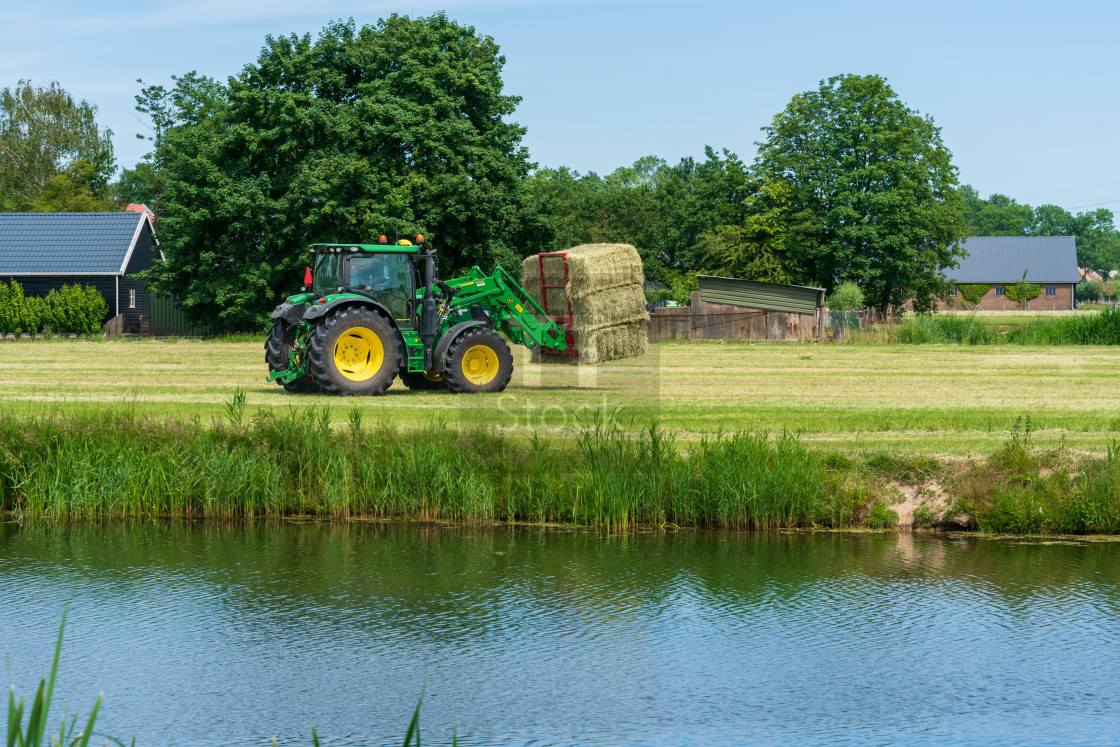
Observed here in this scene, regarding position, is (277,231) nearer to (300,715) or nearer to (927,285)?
(927,285)

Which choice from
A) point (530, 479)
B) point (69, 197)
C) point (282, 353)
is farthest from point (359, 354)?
point (69, 197)

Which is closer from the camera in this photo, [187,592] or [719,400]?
[187,592]

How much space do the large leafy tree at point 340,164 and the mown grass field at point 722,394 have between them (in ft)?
22.3

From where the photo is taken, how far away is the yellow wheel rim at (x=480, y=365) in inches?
749

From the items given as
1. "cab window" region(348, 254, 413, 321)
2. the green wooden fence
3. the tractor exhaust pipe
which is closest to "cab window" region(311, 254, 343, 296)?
"cab window" region(348, 254, 413, 321)

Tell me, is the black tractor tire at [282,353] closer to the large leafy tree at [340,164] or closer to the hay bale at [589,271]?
the hay bale at [589,271]

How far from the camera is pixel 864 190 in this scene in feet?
167

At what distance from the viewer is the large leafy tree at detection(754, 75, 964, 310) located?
49719 millimetres

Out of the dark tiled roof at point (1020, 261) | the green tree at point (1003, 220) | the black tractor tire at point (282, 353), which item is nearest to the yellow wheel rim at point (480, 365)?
the black tractor tire at point (282, 353)

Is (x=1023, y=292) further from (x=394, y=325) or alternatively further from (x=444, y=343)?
(x=394, y=325)

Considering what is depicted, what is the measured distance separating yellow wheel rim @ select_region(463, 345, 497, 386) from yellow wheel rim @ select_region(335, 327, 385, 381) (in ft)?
4.65

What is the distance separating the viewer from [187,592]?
8914mm

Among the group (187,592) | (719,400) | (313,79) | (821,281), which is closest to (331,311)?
(719,400)

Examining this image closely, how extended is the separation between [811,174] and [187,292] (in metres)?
27.0
